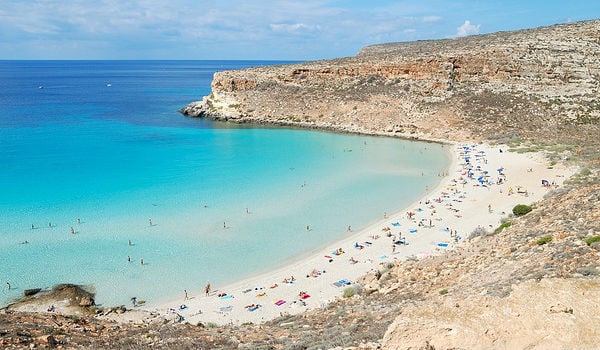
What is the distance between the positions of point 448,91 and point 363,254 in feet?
153

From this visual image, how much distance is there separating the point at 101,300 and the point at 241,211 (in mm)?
12267

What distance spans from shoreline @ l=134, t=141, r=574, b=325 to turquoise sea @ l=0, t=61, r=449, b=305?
1.22 meters

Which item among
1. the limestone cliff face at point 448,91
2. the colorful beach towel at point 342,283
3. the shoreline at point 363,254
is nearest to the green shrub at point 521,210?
the shoreline at point 363,254

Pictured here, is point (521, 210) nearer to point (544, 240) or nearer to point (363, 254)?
point (544, 240)

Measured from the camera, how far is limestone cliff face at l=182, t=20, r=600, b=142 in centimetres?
5662

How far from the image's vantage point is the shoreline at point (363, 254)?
19922mm

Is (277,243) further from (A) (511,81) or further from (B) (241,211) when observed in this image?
(A) (511,81)

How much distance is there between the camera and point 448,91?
6506 centimetres

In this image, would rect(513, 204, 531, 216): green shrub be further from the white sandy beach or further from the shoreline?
the shoreline

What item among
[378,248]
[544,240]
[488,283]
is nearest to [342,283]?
[378,248]

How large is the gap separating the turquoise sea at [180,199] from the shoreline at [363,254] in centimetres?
122

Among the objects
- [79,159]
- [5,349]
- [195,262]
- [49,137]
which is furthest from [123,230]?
[49,137]

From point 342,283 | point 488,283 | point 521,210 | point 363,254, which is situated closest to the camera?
point 488,283

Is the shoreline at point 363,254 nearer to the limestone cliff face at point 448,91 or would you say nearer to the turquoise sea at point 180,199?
the turquoise sea at point 180,199
